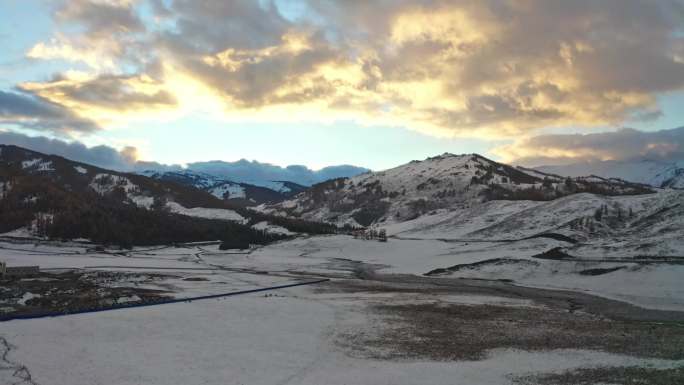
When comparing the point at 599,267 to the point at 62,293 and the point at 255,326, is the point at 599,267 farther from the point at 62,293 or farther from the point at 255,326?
the point at 62,293

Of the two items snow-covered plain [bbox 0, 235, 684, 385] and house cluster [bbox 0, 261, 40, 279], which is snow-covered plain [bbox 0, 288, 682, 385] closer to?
snow-covered plain [bbox 0, 235, 684, 385]

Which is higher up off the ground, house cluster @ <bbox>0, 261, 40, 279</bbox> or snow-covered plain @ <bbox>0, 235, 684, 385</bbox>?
snow-covered plain @ <bbox>0, 235, 684, 385</bbox>

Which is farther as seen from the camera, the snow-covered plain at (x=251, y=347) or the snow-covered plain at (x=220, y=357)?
the snow-covered plain at (x=251, y=347)

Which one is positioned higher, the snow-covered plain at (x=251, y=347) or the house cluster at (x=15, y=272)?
the snow-covered plain at (x=251, y=347)

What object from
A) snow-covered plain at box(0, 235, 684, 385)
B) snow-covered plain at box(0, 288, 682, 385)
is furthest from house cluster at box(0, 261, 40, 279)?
snow-covered plain at box(0, 288, 682, 385)

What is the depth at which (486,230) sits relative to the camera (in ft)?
525

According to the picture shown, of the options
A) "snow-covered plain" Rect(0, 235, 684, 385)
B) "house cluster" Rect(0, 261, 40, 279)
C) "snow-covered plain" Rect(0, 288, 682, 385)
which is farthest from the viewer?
"house cluster" Rect(0, 261, 40, 279)

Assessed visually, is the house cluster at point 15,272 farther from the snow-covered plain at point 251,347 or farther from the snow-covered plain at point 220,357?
the snow-covered plain at point 220,357

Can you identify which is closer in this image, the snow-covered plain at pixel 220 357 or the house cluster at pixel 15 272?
the snow-covered plain at pixel 220 357

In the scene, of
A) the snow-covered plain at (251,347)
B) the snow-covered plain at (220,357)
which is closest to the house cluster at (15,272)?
the snow-covered plain at (251,347)

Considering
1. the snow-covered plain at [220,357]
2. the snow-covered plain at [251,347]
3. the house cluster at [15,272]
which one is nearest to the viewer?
the snow-covered plain at [220,357]

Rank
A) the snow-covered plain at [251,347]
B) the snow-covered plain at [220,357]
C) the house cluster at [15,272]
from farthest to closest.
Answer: the house cluster at [15,272]
the snow-covered plain at [251,347]
the snow-covered plain at [220,357]

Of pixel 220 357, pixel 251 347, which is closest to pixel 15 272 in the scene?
pixel 251 347

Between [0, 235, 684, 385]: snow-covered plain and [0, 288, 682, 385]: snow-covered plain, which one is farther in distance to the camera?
[0, 235, 684, 385]: snow-covered plain
